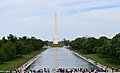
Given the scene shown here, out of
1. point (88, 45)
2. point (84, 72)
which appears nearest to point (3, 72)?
point (84, 72)

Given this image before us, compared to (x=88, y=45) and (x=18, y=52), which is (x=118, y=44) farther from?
(x=88, y=45)

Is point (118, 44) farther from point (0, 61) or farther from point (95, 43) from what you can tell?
point (95, 43)

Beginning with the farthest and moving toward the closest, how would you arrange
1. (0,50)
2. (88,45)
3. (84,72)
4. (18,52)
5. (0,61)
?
(88,45), (18,52), (0,61), (0,50), (84,72)

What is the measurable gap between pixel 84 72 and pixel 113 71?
415cm

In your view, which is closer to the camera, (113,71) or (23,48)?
(113,71)

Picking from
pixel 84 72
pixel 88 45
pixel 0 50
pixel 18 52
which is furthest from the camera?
pixel 88 45

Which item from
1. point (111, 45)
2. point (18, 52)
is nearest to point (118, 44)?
point (111, 45)

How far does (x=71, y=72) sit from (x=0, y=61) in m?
26.7

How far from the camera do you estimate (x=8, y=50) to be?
7506cm

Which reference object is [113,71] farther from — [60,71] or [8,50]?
[8,50]

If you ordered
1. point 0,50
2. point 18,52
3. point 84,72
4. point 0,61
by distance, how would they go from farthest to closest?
1. point 18,52
2. point 0,61
3. point 0,50
4. point 84,72

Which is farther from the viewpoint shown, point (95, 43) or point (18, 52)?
point (95, 43)

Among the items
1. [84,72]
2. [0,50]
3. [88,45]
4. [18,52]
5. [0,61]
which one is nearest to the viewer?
[84,72]

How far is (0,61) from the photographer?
235 feet
